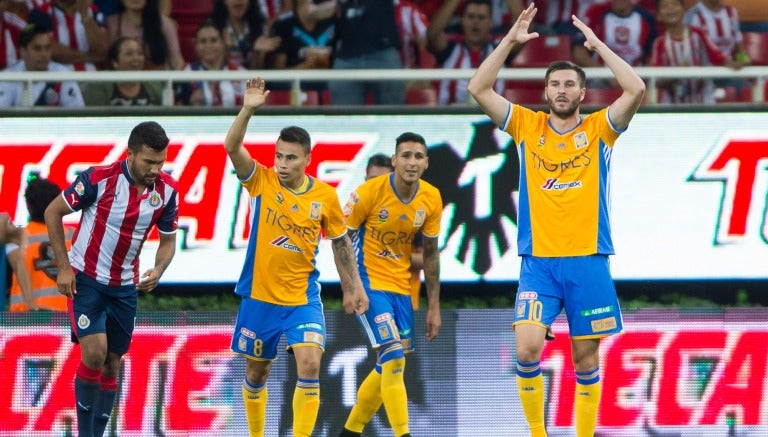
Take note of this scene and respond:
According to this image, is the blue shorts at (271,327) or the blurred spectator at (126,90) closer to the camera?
the blue shorts at (271,327)

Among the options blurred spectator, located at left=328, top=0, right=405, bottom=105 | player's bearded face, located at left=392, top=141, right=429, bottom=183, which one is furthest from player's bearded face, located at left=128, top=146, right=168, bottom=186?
blurred spectator, located at left=328, top=0, right=405, bottom=105

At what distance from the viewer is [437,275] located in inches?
425

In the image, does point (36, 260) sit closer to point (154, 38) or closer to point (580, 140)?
point (154, 38)

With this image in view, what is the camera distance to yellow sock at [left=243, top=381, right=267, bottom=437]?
10039 mm

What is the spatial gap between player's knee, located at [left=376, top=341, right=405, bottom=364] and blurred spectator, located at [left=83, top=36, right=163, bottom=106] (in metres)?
4.19

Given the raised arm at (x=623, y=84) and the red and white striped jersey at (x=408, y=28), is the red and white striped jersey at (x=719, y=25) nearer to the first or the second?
the red and white striped jersey at (x=408, y=28)

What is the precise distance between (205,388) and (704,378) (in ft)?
12.0

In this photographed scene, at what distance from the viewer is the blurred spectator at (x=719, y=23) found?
14.5 meters

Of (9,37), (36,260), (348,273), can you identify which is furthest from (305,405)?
(9,37)

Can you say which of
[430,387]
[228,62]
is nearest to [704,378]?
[430,387]

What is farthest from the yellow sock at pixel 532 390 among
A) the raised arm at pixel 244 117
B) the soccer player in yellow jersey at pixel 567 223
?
the raised arm at pixel 244 117

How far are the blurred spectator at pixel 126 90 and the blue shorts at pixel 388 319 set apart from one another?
Answer: 3681 mm

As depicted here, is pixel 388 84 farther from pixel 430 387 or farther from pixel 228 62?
pixel 430 387

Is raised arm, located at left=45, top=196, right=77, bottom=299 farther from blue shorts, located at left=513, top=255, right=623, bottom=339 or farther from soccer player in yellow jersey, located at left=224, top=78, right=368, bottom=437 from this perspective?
blue shorts, located at left=513, top=255, right=623, bottom=339
